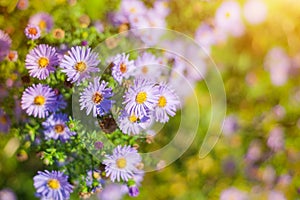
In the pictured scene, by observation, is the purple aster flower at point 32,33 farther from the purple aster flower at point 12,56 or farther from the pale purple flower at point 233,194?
the pale purple flower at point 233,194

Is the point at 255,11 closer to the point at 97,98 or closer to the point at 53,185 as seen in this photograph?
the point at 97,98

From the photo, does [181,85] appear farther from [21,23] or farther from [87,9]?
[21,23]

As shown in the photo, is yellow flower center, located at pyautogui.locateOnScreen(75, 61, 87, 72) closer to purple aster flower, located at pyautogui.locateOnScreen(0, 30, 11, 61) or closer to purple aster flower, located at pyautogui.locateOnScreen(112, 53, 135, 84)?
purple aster flower, located at pyautogui.locateOnScreen(112, 53, 135, 84)

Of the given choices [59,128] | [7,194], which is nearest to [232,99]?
[59,128]

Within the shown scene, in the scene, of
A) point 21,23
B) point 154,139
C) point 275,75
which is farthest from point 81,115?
point 275,75

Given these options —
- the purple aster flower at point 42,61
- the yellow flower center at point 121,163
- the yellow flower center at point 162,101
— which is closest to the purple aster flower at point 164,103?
the yellow flower center at point 162,101

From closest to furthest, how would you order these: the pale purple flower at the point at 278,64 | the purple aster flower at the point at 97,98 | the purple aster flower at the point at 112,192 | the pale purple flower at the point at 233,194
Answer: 1. the purple aster flower at the point at 97,98
2. the purple aster flower at the point at 112,192
3. the pale purple flower at the point at 233,194
4. the pale purple flower at the point at 278,64
